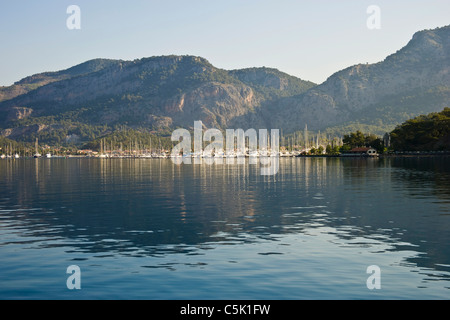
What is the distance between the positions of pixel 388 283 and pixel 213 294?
822 cm

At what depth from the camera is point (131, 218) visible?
142 feet

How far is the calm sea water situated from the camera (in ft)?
69.4

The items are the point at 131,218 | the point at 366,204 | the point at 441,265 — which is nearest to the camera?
the point at 441,265

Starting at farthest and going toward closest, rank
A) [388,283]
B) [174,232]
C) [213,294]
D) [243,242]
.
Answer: [174,232], [243,242], [388,283], [213,294]

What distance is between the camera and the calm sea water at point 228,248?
21156mm

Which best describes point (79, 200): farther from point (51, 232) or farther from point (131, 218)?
point (51, 232)

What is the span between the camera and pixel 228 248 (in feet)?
97.1

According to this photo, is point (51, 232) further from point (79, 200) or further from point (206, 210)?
point (79, 200)

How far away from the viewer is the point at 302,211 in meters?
47.1

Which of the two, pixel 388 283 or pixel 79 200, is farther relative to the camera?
pixel 79 200
